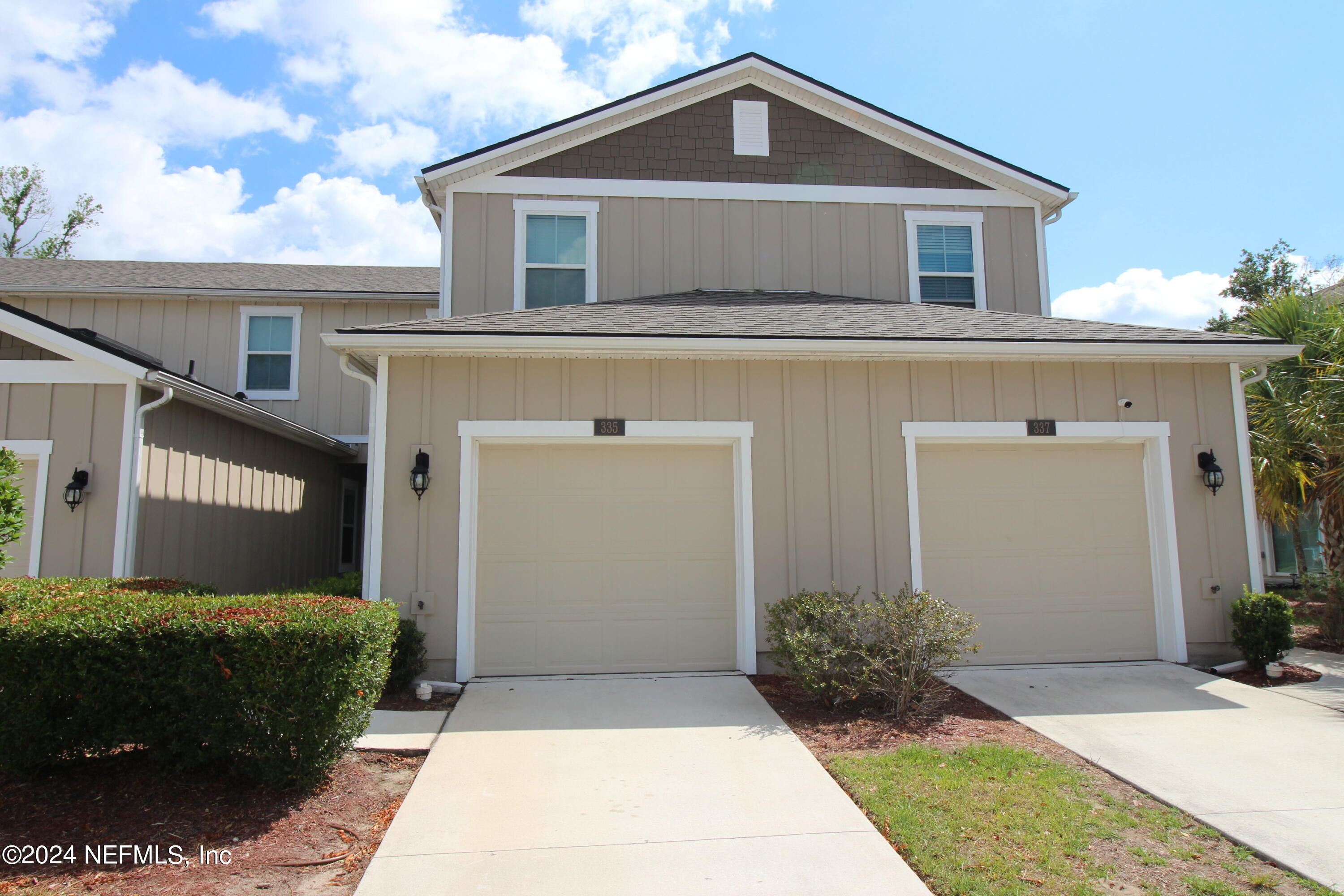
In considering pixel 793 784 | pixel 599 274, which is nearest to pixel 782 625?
pixel 793 784

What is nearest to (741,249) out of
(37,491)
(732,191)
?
(732,191)

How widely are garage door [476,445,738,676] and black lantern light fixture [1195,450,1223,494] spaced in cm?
479

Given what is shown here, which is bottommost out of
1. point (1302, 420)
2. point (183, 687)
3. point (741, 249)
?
point (183, 687)

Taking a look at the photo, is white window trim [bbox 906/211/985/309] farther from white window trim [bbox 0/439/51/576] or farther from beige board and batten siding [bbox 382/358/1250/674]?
white window trim [bbox 0/439/51/576]

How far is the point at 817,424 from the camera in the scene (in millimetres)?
7926

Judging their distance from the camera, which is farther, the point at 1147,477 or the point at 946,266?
the point at 946,266

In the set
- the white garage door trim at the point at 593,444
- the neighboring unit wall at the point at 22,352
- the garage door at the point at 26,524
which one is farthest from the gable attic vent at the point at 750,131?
the garage door at the point at 26,524

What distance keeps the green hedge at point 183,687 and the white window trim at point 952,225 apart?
28.8ft

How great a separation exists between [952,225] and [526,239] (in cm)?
573

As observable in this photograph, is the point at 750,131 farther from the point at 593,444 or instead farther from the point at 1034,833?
the point at 1034,833

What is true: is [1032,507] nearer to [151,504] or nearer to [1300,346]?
[1300,346]

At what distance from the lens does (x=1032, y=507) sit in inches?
323

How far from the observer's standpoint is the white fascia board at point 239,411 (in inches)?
319

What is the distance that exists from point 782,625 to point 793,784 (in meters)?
2.04
